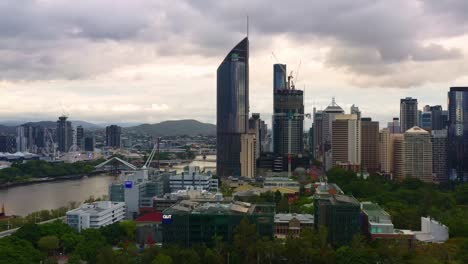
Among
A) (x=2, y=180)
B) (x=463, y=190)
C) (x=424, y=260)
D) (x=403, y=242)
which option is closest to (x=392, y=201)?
(x=463, y=190)

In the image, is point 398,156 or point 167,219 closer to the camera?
point 167,219

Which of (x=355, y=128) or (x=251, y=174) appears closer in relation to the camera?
(x=251, y=174)

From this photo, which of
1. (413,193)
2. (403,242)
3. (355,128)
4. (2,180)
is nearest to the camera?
(403,242)

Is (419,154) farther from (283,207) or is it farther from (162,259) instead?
(162,259)

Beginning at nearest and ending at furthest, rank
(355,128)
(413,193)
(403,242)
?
(403,242) < (413,193) < (355,128)

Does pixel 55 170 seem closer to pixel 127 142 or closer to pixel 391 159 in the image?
pixel 391 159

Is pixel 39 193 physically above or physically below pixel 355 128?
below

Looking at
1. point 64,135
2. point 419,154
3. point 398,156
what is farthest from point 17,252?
point 64,135
